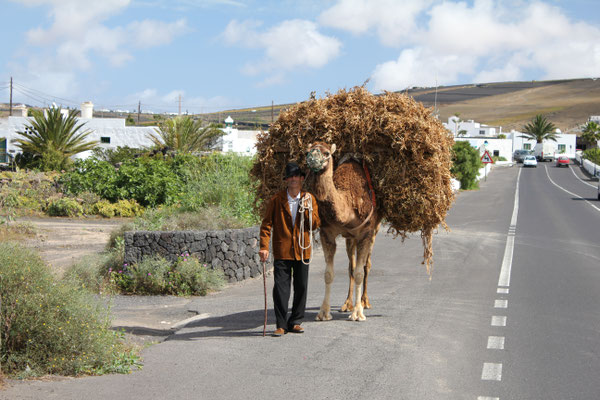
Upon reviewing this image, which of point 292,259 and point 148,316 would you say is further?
point 148,316

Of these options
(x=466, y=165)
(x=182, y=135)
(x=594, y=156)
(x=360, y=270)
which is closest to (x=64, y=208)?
(x=182, y=135)

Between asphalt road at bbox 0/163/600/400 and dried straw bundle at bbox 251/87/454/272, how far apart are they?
163cm

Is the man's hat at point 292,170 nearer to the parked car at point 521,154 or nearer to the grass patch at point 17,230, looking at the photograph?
the grass patch at point 17,230

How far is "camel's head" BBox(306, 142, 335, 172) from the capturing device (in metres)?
7.55

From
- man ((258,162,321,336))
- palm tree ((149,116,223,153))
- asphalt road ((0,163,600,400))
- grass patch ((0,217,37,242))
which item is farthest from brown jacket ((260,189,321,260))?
palm tree ((149,116,223,153))

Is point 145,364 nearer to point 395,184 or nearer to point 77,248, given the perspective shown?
point 395,184

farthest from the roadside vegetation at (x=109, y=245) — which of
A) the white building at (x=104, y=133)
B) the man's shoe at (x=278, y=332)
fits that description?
the white building at (x=104, y=133)

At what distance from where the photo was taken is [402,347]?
7527mm

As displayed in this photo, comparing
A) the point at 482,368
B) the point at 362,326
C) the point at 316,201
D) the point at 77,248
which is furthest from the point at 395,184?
the point at 77,248

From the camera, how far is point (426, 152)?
844 cm

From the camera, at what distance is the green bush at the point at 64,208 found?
80.2 ft

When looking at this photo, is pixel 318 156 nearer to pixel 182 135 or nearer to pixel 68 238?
pixel 68 238

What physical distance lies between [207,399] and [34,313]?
1864 millimetres

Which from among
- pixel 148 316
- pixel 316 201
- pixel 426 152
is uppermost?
pixel 426 152
